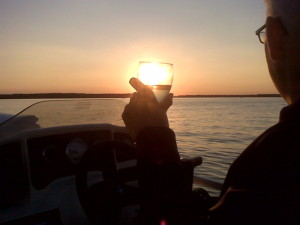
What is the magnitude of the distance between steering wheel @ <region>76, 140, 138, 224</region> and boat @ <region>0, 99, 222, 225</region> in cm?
21

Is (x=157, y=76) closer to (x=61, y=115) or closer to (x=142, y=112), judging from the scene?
(x=142, y=112)

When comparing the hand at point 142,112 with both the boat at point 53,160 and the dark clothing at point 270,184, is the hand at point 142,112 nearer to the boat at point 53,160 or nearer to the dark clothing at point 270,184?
the dark clothing at point 270,184

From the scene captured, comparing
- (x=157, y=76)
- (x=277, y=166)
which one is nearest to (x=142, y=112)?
(x=157, y=76)

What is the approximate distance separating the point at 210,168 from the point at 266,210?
31.6ft

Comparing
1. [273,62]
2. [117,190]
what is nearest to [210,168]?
[117,190]

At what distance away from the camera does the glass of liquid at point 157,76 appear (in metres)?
1.69

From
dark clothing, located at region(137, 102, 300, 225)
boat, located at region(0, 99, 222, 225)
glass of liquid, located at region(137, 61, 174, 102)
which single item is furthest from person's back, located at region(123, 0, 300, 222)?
boat, located at region(0, 99, 222, 225)

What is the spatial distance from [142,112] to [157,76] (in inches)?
15.4

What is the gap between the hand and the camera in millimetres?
1399

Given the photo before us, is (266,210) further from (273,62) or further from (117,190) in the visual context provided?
(117,190)

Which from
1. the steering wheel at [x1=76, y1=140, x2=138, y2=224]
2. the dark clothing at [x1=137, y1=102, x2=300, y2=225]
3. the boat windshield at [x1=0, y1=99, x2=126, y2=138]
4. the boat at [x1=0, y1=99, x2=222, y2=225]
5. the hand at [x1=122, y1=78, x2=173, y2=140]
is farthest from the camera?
the boat windshield at [x1=0, y1=99, x2=126, y2=138]

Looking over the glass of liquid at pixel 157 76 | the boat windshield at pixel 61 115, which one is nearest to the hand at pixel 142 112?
the glass of liquid at pixel 157 76

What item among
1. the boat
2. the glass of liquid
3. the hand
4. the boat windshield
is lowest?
the boat

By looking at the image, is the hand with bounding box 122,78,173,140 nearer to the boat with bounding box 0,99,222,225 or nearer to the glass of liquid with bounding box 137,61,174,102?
the glass of liquid with bounding box 137,61,174,102
